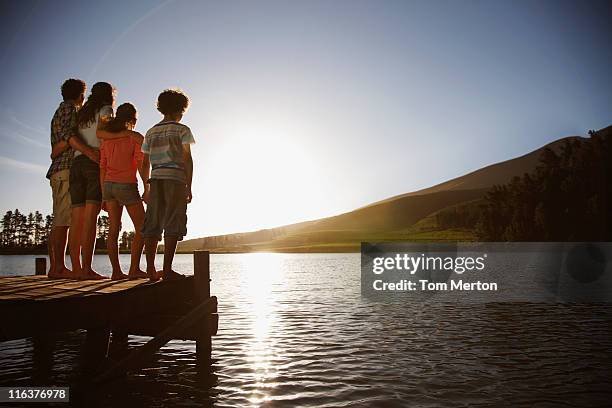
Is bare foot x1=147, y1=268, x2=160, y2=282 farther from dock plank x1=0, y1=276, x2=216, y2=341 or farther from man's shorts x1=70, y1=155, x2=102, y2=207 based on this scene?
man's shorts x1=70, y1=155, x2=102, y2=207

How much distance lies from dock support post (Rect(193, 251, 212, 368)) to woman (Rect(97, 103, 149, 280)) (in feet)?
5.31

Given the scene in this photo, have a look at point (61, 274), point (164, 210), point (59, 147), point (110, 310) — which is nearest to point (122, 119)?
point (59, 147)

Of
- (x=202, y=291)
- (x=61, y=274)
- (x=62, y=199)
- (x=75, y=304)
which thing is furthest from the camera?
(x=202, y=291)

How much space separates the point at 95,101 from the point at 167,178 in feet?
7.76

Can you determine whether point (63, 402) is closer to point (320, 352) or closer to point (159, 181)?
point (159, 181)

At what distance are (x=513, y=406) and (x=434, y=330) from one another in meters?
8.82

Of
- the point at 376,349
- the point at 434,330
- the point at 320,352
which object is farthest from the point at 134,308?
the point at 434,330

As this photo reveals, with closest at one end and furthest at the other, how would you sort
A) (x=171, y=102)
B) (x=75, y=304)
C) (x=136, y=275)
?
(x=75, y=304), (x=171, y=102), (x=136, y=275)

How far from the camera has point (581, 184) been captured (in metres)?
107

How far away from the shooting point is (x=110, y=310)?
785cm

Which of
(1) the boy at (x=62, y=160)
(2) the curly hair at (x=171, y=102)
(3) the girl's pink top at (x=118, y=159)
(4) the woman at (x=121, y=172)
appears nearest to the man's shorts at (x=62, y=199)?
(1) the boy at (x=62, y=160)

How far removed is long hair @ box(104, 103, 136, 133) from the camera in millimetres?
9641

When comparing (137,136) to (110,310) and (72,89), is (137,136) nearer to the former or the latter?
(72,89)

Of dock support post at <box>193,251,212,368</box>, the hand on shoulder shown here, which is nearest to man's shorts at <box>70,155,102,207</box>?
the hand on shoulder
